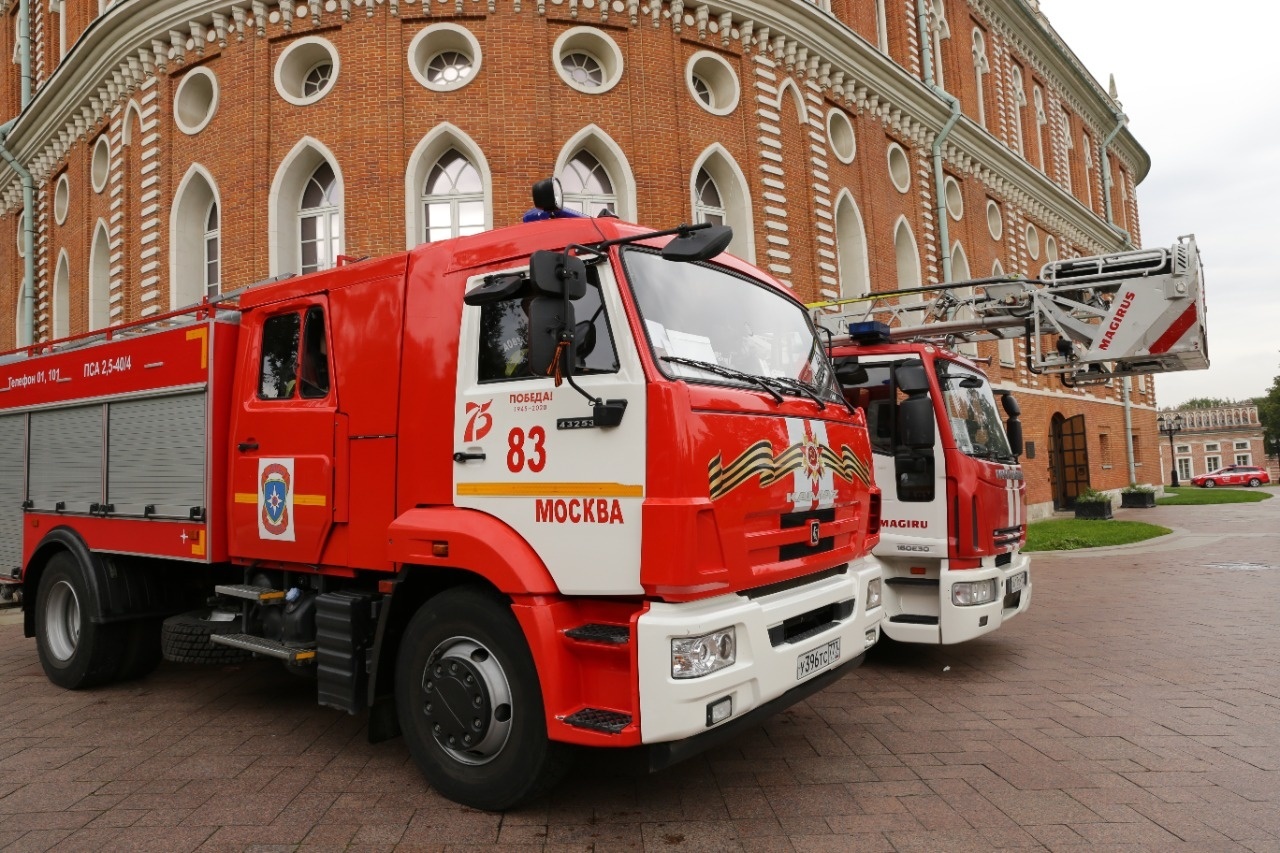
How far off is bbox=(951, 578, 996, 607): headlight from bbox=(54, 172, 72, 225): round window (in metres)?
21.1

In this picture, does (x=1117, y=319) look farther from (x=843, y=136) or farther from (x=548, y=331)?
(x=843, y=136)

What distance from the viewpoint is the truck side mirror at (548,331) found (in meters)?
3.67

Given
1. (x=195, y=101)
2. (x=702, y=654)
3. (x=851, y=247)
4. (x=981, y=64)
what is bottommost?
(x=702, y=654)

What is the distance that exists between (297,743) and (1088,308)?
28.0 ft

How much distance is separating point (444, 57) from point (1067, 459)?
22957mm

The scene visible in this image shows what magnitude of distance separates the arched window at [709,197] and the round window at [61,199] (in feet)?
48.1

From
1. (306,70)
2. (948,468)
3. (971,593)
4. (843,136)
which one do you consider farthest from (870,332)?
(843,136)

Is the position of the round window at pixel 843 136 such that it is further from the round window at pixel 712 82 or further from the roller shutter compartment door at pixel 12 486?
the roller shutter compartment door at pixel 12 486

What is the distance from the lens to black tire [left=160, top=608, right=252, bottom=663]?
5.68 m

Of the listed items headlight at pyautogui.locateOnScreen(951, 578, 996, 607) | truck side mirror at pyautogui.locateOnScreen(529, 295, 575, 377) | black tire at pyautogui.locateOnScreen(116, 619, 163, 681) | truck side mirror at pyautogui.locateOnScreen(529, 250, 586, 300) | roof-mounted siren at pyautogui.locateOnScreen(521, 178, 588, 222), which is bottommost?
black tire at pyautogui.locateOnScreen(116, 619, 163, 681)

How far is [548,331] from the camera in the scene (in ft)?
12.1

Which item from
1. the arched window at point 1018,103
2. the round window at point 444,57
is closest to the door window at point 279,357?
the round window at point 444,57

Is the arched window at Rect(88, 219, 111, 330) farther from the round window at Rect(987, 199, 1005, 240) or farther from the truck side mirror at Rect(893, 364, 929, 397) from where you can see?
the round window at Rect(987, 199, 1005, 240)

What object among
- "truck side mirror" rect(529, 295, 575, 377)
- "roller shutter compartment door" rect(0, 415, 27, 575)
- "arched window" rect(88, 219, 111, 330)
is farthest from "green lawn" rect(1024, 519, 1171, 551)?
"arched window" rect(88, 219, 111, 330)
